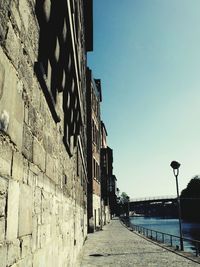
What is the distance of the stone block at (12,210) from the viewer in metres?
1.82

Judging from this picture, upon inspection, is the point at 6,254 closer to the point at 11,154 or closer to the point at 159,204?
the point at 11,154

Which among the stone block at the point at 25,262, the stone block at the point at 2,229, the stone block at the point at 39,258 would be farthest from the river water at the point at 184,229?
the stone block at the point at 2,229

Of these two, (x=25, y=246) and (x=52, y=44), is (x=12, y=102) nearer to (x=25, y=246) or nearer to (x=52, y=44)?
(x=25, y=246)

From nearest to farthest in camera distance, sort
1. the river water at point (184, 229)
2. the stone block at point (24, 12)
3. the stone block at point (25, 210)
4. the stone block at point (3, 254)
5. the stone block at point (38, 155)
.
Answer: the stone block at point (3, 254) < the stone block at point (25, 210) < the stone block at point (24, 12) < the stone block at point (38, 155) < the river water at point (184, 229)

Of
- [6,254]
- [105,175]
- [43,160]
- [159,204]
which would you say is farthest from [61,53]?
[159,204]

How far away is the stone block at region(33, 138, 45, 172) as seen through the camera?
271 cm

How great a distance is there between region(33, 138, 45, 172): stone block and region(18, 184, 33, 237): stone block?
0.40m

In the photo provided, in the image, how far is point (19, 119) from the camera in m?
2.12

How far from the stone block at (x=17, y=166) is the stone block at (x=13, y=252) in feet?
1.39

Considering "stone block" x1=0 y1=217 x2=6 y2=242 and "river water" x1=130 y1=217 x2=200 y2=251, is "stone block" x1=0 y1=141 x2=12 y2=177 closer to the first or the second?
"stone block" x1=0 y1=217 x2=6 y2=242

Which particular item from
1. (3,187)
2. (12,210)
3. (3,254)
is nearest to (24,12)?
(3,187)

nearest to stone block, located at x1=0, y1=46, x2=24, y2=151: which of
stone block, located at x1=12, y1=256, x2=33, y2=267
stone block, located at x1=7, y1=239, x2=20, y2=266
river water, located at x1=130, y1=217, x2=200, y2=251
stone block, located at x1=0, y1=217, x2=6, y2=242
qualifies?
stone block, located at x1=0, y1=217, x2=6, y2=242

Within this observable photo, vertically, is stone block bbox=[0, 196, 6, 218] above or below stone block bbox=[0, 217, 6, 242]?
above

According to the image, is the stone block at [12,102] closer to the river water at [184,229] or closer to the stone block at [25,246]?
the stone block at [25,246]
